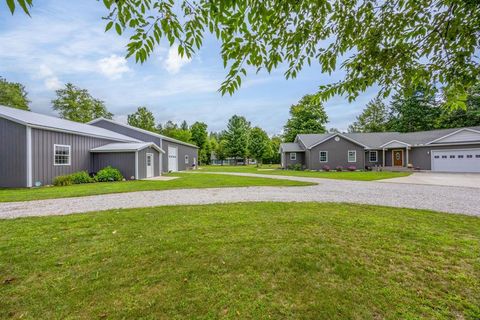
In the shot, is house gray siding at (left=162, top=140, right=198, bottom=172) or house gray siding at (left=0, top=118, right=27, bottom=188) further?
house gray siding at (left=162, top=140, right=198, bottom=172)

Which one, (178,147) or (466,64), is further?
(178,147)

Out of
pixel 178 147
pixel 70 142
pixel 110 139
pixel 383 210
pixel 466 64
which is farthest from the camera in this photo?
pixel 178 147

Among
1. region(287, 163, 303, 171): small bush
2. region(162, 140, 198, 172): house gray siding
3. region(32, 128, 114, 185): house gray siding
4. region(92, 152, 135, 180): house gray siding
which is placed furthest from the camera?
region(287, 163, 303, 171): small bush

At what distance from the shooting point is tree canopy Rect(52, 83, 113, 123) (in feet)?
121

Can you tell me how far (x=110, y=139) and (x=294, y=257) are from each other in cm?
1847

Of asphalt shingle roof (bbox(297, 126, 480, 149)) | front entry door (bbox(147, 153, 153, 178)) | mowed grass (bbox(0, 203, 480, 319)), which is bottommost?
mowed grass (bbox(0, 203, 480, 319))

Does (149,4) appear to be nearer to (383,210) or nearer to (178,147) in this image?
(383,210)

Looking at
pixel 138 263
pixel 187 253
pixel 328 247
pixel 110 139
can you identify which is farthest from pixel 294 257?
pixel 110 139

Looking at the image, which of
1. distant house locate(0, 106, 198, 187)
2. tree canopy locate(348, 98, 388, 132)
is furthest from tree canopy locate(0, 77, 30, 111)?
tree canopy locate(348, 98, 388, 132)

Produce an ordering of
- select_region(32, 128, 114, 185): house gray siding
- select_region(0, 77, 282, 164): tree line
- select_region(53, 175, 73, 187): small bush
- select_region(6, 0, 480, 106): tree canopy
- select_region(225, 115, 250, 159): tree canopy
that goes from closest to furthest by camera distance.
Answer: select_region(6, 0, 480, 106): tree canopy, select_region(32, 128, 114, 185): house gray siding, select_region(53, 175, 73, 187): small bush, select_region(0, 77, 282, 164): tree line, select_region(225, 115, 250, 159): tree canopy

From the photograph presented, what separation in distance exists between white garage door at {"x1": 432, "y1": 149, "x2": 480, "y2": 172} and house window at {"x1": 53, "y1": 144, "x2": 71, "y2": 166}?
1221 inches

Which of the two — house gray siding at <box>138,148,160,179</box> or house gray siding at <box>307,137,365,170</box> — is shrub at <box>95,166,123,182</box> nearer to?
house gray siding at <box>138,148,160,179</box>

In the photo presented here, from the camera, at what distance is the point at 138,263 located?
3.10 metres

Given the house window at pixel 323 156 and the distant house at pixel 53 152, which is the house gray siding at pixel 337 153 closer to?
the house window at pixel 323 156
